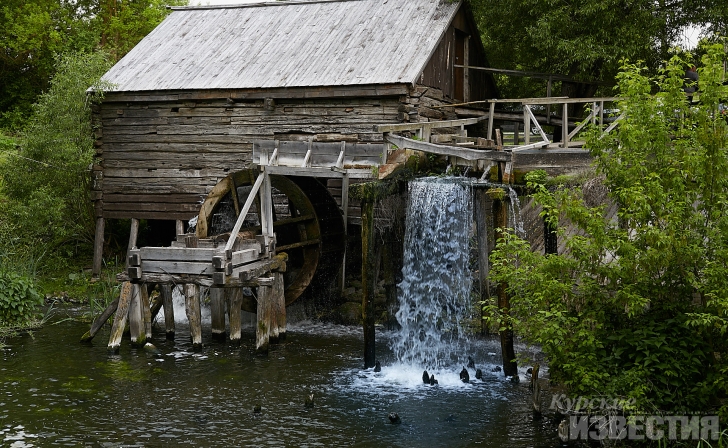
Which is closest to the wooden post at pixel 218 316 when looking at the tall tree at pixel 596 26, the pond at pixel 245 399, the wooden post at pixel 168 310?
the pond at pixel 245 399

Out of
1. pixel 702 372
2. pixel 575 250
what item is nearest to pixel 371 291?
pixel 575 250

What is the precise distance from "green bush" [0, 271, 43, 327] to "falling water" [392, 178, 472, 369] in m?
6.57

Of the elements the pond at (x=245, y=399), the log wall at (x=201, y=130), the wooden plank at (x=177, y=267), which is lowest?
the pond at (x=245, y=399)

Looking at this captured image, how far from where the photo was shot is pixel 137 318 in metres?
13.3

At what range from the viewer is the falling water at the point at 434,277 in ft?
40.0

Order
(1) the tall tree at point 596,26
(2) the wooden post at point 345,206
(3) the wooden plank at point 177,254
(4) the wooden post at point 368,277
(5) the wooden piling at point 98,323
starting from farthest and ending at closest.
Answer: (1) the tall tree at point 596,26 → (2) the wooden post at point 345,206 → (5) the wooden piling at point 98,323 → (3) the wooden plank at point 177,254 → (4) the wooden post at point 368,277

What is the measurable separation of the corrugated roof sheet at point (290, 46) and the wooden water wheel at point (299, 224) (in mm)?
2118

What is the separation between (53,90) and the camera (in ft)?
61.9

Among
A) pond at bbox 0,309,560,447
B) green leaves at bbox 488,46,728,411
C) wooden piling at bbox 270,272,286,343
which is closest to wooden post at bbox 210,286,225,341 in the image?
pond at bbox 0,309,560,447

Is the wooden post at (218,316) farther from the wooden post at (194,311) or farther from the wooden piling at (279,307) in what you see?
the wooden piling at (279,307)

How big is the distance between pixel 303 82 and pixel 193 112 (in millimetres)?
2886

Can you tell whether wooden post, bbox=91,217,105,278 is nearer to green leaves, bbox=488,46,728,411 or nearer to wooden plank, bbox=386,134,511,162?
wooden plank, bbox=386,134,511,162

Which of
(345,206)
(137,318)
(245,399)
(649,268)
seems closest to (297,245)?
(345,206)

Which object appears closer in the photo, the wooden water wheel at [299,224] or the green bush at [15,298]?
the green bush at [15,298]
